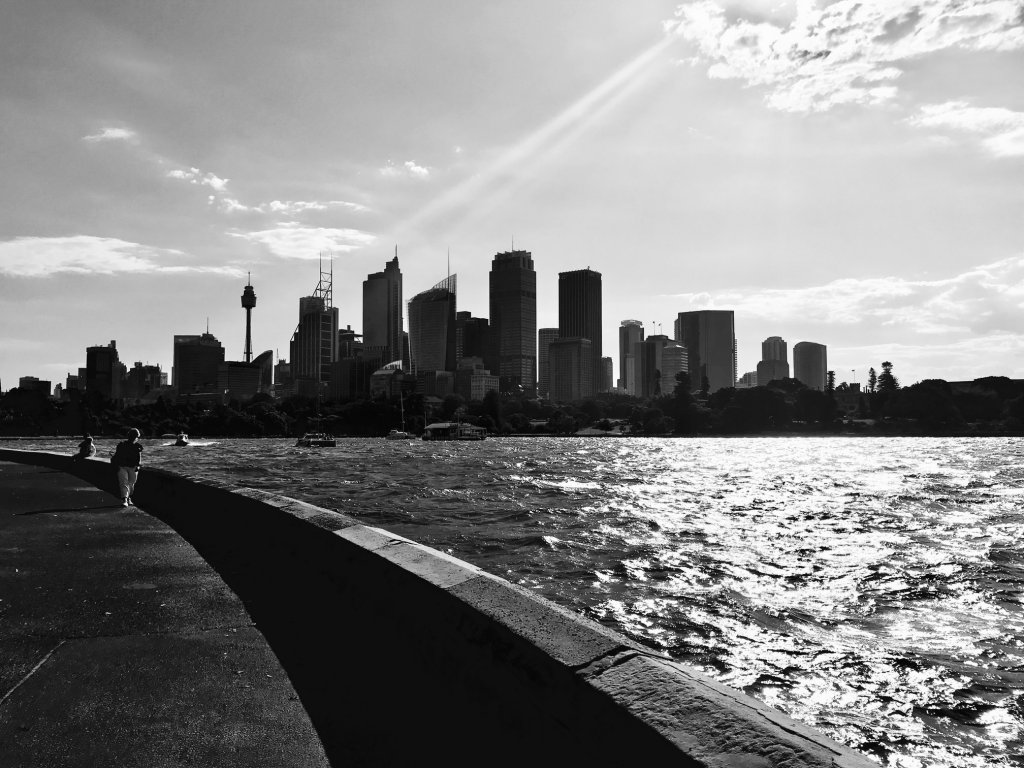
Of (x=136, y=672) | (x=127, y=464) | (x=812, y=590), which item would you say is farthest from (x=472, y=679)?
(x=127, y=464)

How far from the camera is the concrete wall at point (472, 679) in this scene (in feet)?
9.02

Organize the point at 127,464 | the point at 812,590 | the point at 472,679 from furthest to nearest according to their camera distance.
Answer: the point at 127,464
the point at 812,590
the point at 472,679

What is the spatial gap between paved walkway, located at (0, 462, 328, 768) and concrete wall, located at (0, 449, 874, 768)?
254 millimetres

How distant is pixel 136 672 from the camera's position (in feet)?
16.7

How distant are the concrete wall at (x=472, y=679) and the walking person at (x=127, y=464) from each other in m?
10.4

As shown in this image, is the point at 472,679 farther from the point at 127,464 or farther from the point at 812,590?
the point at 127,464

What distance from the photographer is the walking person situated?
16.4 metres

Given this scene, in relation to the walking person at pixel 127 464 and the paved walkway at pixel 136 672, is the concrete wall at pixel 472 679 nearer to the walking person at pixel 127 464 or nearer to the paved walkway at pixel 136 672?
the paved walkway at pixel 136 672

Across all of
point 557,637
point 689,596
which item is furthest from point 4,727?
point 689,596

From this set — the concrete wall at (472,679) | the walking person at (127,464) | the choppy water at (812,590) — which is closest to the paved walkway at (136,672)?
the concrete wall at (472,679)

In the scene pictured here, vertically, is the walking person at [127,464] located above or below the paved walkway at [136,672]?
above

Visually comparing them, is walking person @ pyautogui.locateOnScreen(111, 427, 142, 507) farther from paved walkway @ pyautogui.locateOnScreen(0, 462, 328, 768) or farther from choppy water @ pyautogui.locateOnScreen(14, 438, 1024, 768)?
paved walkway @ pyautogui.locateOnScreen(0, 462, 328, 768)

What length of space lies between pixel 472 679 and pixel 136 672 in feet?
8.43

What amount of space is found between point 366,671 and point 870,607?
8604mm
